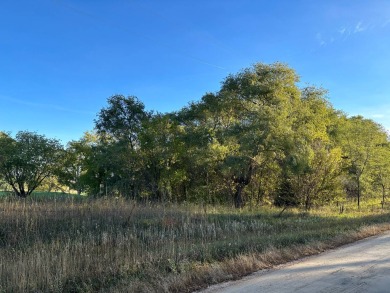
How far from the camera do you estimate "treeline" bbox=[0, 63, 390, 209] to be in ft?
80.7

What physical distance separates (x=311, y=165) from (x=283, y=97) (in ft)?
19.9

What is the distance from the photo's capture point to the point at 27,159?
136ft

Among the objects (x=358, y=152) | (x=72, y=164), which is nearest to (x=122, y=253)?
(x=358, y=152)

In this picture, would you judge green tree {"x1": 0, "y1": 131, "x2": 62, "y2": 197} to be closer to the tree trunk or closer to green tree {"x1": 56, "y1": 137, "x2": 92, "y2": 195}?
green tree {"x1": 56, "y1": 137, "x2": 92, "y2": 195}

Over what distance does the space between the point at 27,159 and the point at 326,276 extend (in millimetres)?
41862

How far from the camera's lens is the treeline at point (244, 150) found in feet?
80.7

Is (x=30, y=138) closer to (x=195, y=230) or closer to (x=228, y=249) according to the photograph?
(x=195, y=230)

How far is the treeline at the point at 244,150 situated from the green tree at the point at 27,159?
166 cm

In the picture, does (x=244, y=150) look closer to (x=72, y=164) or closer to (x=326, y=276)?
(x=326, y=276)

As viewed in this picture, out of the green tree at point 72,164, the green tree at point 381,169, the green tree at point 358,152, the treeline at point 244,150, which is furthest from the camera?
the green tree at point 72,164

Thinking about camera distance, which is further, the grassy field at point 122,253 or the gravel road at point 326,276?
the grassy field at point 122,253

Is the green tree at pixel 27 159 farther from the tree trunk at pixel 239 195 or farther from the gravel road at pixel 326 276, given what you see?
the gravel road at pixel 326 276

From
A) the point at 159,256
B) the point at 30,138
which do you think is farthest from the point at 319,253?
the point at 30,138

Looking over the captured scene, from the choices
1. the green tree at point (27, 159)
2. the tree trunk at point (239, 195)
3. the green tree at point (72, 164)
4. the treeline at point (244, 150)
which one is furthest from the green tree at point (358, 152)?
the green tree at point (27, 159)
